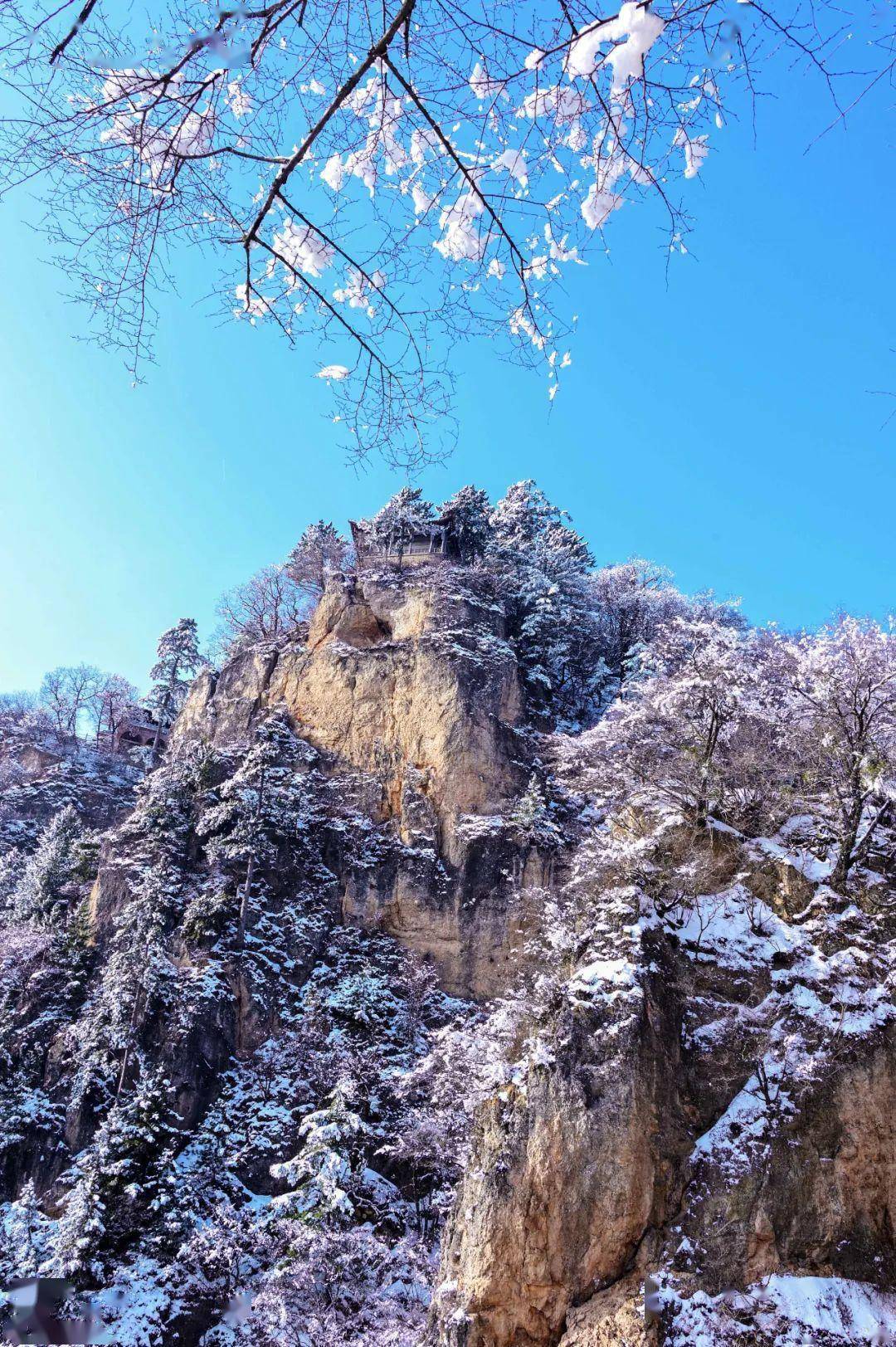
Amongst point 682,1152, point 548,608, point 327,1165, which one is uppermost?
point 548,608

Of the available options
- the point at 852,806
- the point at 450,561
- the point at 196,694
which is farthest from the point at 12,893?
the point at 852,806

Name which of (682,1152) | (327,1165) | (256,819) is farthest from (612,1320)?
(256,819)

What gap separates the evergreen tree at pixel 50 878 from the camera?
881 inches

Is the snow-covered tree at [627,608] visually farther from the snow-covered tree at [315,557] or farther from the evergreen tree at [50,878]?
the evergreen tree at [50,878]

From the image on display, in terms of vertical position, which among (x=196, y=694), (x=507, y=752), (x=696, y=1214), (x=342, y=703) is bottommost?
(x=696, y=1214)

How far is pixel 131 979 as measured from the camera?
664 inches

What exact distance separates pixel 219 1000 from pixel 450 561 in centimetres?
1894

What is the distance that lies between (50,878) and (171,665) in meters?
16.8

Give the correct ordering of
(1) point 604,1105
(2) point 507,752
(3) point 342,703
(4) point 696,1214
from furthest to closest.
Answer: (3) point 342,703 < (2) point 507,752 < (1) point 604,1105 < (4) point 696,1214

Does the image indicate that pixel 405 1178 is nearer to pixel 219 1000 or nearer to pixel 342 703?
pixel 219 1000

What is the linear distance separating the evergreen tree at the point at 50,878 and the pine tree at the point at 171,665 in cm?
1277

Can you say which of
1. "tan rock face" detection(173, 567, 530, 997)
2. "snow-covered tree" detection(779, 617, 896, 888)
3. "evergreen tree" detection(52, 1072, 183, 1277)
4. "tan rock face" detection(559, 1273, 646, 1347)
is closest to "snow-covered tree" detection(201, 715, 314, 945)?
"tan rock face" detection(173, 567, 530, 997)

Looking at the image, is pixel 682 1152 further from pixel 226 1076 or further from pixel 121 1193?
pixel 226 1076

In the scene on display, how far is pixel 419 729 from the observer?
2411cm
